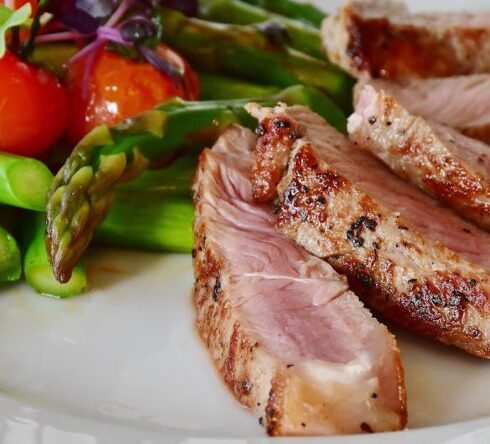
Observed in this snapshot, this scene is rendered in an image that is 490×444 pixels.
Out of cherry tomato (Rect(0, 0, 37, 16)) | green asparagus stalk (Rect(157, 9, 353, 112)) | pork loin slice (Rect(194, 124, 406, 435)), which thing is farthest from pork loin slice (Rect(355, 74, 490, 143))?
cherry tomato (Rect(0, 0, 37, 16))

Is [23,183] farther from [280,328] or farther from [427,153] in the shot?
[427,153]

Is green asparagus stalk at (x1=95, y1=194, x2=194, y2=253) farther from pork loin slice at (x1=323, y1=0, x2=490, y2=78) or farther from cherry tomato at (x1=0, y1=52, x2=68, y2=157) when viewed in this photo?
pork loin slice at (x1=323, y1=0, x2=490, y2=78)

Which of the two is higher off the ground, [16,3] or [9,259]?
[16,3]

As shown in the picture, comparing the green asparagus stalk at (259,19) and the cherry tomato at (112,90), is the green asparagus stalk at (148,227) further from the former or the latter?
the green asparagus stalk at (259,19)

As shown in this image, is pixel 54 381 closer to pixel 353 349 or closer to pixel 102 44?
pixel 353 349

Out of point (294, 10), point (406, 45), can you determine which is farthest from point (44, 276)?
point (294, 10)

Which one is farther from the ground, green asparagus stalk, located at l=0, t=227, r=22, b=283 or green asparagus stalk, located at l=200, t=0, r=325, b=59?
green asparagus stalk, located at l=200, t=0, r=325, b=59
